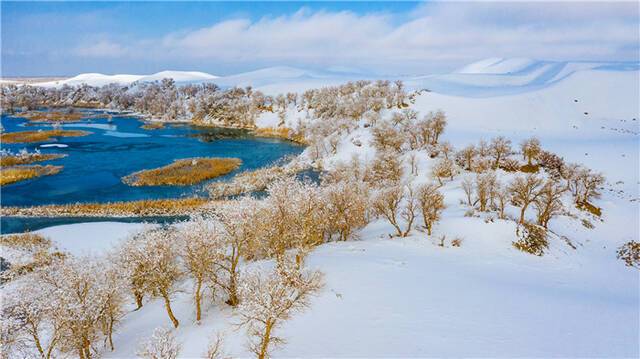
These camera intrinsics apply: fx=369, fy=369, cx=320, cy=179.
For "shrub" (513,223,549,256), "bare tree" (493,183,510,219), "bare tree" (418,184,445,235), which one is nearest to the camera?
"shrub" (513,223,549,256)

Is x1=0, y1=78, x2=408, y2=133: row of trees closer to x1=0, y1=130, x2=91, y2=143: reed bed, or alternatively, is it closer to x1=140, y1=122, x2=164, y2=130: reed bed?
x1=140, y1=122, x2=164, y2=130: reed bed

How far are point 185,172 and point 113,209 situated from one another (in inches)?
750

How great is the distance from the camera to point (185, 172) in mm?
67250

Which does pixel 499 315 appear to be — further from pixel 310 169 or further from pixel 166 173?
pixel 166 173

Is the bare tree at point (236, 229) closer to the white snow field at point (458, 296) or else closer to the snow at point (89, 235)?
the white snow field at point (458, 296)

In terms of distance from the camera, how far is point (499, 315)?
21094mm

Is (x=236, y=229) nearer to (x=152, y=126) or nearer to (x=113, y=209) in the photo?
(x=113, y=209)

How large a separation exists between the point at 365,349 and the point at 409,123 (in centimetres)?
6549

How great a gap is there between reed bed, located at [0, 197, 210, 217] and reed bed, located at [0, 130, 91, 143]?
6089 cm

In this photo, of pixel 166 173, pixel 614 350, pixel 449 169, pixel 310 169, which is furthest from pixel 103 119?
pixel 614 350

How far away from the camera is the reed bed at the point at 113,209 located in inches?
1877

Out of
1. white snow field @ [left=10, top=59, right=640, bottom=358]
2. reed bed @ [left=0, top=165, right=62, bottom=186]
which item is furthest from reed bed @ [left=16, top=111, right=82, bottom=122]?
white snow field @ [left=10, top=59, right=640, bottom=358]

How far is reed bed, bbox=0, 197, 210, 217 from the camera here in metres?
47.7

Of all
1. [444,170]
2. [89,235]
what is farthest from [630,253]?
[89,235]
